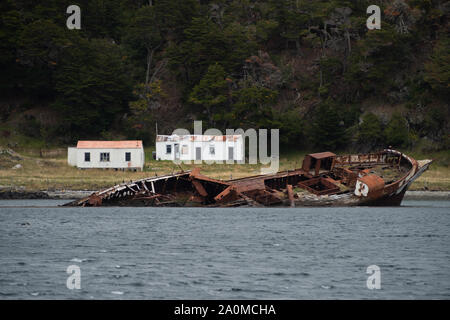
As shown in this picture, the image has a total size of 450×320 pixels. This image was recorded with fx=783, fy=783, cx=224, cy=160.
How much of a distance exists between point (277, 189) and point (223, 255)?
21.2 metres

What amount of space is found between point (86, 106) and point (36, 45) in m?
11.2

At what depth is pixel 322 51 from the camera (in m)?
105

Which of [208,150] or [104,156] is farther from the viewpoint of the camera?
[208,150]

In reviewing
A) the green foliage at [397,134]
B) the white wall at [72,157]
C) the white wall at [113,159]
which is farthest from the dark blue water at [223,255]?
the green foliage at [397,134]

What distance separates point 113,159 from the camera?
79875mm

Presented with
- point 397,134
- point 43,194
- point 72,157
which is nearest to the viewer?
point 43,194

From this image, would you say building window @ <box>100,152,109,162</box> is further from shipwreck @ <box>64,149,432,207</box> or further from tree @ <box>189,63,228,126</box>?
shipwreck @ <box>64,149,432,207</box>

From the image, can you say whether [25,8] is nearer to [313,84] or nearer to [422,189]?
[313,84]

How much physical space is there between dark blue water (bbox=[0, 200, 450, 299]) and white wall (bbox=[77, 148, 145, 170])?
61.3ft

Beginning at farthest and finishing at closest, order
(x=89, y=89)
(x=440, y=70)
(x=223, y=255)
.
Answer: (x=89, y=89) < (x=440, y=70) < (x=223, y=255)

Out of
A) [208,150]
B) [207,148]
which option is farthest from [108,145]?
[208,150]

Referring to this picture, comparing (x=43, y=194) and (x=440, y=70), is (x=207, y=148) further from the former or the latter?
(x=440, y=70)

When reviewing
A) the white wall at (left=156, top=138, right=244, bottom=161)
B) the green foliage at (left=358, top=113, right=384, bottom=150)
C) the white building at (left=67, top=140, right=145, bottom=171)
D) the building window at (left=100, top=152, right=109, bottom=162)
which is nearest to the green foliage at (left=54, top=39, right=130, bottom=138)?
the white wall at (left=156, top=138, right=244, bottom=161)

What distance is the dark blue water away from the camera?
29.2 metres
